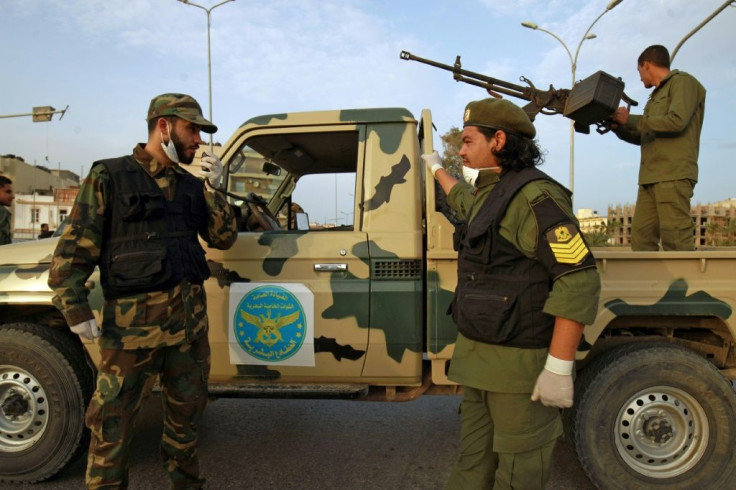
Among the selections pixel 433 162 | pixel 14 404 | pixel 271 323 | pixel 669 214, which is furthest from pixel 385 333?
pixel 14 404

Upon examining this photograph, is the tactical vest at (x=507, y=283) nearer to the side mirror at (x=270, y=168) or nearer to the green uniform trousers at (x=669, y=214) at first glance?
the green uniform trousers at (x=669, y=214)

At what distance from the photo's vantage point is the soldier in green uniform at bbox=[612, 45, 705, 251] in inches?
120

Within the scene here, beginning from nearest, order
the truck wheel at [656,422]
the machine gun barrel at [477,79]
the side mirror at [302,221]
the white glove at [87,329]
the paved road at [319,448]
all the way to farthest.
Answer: the white glove at [87,329] < the truck wheel at [656,422] < the paved road at [319,448] < the side mirror at [302,221] < the machine gun barrel at [477,79]

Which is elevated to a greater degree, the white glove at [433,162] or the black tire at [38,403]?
the white glove at [433,162]

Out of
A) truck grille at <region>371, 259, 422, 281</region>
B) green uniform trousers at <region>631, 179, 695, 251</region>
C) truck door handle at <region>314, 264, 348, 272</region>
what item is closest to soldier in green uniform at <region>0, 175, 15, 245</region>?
truck door handle at <region>314, 264, 348, 272</region>

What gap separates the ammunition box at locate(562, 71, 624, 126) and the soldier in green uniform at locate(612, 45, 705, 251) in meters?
0.14

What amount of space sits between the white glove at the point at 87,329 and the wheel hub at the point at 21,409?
0.90 metres

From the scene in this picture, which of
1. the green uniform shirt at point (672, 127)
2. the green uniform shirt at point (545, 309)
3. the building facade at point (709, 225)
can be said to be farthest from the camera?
the building facade at point (709, 225)

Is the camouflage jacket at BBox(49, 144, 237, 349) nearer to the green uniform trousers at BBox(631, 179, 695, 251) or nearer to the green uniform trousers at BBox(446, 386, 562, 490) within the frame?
the green uniform trousers at BBox(446, 386, 562, 490)

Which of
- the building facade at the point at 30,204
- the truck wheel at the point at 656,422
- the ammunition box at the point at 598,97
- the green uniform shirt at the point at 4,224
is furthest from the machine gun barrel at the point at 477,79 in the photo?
the building facade at the point at 30,204

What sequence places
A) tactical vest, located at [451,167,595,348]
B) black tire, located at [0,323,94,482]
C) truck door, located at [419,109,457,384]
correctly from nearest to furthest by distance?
tactical vest, located at [451,167,595,348] < truck door, located at [419,109,457,384] < black tire, located at [0,323,94,482]

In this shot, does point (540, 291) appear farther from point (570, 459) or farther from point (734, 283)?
point (570, 459)

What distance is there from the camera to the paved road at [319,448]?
9.52 feet

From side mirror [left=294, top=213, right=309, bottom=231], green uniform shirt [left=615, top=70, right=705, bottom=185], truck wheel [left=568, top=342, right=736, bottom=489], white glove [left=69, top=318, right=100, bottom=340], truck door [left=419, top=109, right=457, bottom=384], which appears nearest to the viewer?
white glove [left=69, top=318, right=100, bottom=340]
